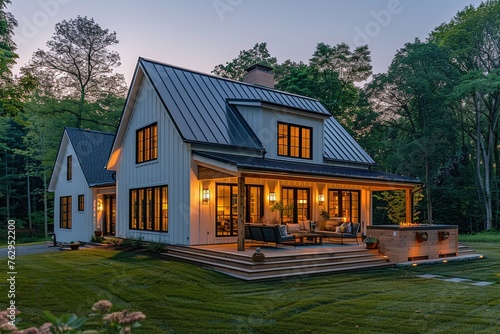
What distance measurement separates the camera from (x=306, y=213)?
608 inches

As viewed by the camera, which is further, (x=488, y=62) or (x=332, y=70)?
(x=332, y=70)

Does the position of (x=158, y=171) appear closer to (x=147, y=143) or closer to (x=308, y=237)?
(x=147, y=143)

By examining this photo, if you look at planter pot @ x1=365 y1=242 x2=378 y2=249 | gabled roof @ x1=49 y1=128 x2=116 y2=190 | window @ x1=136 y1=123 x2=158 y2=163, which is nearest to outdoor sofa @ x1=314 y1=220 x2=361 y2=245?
planter pot @ x1=365 y1=242 x2=378 y2=249

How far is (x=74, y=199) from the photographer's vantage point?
20.3 metres

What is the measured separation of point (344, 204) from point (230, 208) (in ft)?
18.8

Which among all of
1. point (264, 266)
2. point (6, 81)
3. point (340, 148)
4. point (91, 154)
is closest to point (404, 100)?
point (340, 148)

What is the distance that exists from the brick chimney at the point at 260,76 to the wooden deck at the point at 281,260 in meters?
8.73

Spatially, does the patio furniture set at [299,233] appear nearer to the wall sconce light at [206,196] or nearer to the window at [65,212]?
the wall sconce light at [206,196]

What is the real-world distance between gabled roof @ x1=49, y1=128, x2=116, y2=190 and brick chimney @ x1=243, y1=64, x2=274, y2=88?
313 inches

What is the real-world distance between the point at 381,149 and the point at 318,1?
61.3 feet

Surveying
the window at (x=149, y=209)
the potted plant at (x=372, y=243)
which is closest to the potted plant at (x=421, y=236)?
the potted plant at (x=372, y=243)

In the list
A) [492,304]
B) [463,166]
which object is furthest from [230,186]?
[463,166]

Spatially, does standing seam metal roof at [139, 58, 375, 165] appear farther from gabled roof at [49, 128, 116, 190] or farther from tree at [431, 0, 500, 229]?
tree at [431, 0, 500, 229]

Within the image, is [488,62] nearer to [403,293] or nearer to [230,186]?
[230,186]
